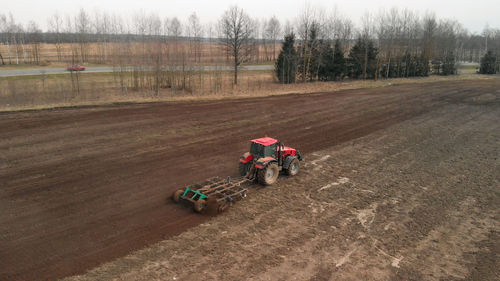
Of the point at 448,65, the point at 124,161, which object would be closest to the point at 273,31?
the point at 448,65

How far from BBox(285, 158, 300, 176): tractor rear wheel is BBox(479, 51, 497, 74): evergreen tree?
71.5 meters

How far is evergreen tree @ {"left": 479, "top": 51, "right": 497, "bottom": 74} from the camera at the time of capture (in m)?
67.2

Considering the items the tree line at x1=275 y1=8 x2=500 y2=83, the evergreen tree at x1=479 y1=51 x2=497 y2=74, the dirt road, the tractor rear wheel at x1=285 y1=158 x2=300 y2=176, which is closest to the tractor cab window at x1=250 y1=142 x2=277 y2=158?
the tractor rear wheel at x1=285 y1=158 x2=300 y2=176

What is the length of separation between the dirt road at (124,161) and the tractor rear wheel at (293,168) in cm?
79

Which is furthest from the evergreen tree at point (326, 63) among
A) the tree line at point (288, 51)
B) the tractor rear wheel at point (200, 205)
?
the tractor rear wheel at point (200, 205)

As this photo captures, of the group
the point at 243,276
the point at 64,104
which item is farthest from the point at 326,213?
the point at 64,104

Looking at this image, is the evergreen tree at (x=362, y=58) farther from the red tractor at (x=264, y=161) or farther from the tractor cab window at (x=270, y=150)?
the tractor cab window at (x=270, y=150)

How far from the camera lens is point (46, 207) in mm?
11562

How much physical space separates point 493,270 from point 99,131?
1991cm

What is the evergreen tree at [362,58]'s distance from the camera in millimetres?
52188

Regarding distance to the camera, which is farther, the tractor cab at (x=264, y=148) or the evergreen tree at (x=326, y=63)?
the evergreen tree at (x=326, y=63)

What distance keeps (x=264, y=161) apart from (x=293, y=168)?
206 centimetres

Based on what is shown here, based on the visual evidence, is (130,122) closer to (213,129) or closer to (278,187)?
(213,129)

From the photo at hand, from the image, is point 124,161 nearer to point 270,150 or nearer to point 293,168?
point 270,150
